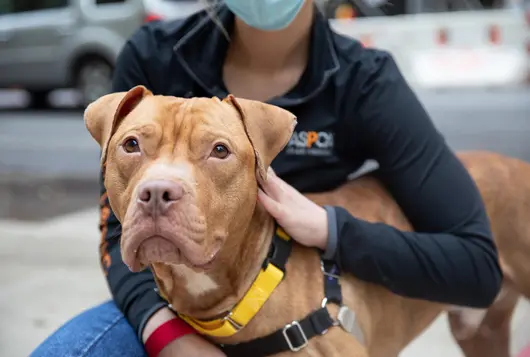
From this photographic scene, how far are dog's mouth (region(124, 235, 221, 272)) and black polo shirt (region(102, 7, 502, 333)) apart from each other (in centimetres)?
35

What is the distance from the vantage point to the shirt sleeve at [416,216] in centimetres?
161

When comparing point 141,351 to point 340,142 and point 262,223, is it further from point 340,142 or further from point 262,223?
point 340,142

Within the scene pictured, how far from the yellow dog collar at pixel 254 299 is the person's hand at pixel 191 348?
23 millimetres

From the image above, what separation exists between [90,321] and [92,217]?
9.23ft

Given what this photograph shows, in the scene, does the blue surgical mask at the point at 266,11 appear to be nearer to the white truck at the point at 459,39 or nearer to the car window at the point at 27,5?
the white truck at the point at 459,39

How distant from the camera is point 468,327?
200cm

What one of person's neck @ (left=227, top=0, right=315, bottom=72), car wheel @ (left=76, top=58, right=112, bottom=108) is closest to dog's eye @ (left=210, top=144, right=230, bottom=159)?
person's neck @ (left=227, top=0, right=315, bottom=72)

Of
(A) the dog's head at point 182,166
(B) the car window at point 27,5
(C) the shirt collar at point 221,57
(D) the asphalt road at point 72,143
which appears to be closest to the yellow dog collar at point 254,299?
(A) the dog's head at point 182,166

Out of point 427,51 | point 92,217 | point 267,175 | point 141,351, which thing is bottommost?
point 427,51

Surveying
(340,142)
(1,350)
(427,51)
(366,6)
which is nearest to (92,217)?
(1,350)

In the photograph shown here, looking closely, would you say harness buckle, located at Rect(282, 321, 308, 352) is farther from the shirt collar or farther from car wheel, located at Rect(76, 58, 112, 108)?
car wheel, located at Rect(76, 58, 112, 108)

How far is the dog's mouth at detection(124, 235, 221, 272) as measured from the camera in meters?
1.21

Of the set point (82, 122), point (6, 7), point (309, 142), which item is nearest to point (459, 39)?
point (82, 122)

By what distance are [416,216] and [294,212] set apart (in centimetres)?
39
